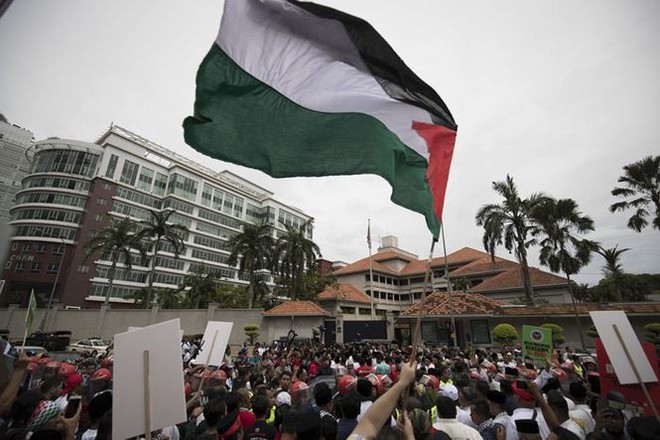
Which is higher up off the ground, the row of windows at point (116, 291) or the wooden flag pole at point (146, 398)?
the row of windows at point (116, 291)

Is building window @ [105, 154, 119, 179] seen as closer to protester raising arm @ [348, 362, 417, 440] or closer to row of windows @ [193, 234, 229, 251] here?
row of windows @ [193, 234, 229, 251]

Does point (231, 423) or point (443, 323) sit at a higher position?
point (443, 323)

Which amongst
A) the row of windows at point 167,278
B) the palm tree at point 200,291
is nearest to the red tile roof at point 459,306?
the palm tree at point 200,291

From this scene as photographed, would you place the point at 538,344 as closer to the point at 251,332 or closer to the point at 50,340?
the point at 251,332

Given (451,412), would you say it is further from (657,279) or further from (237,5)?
(657,279)

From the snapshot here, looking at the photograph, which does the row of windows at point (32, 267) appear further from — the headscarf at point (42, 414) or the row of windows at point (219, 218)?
the headscarf at point (42, 414)

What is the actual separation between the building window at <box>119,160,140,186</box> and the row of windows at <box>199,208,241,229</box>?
41.6ft

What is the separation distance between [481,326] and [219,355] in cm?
2196

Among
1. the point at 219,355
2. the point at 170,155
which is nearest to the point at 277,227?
the point at 170,155

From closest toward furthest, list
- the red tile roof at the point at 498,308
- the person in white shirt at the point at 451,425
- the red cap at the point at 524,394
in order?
the person in white shirt at the point at 451,425
the red cap at the point at 524,394
the red tile roof at the point at 498,308

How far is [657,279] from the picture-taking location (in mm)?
49812

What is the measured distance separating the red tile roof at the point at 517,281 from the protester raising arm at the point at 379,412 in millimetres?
36758

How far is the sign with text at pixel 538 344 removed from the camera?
6.36m

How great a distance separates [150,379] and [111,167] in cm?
6393
